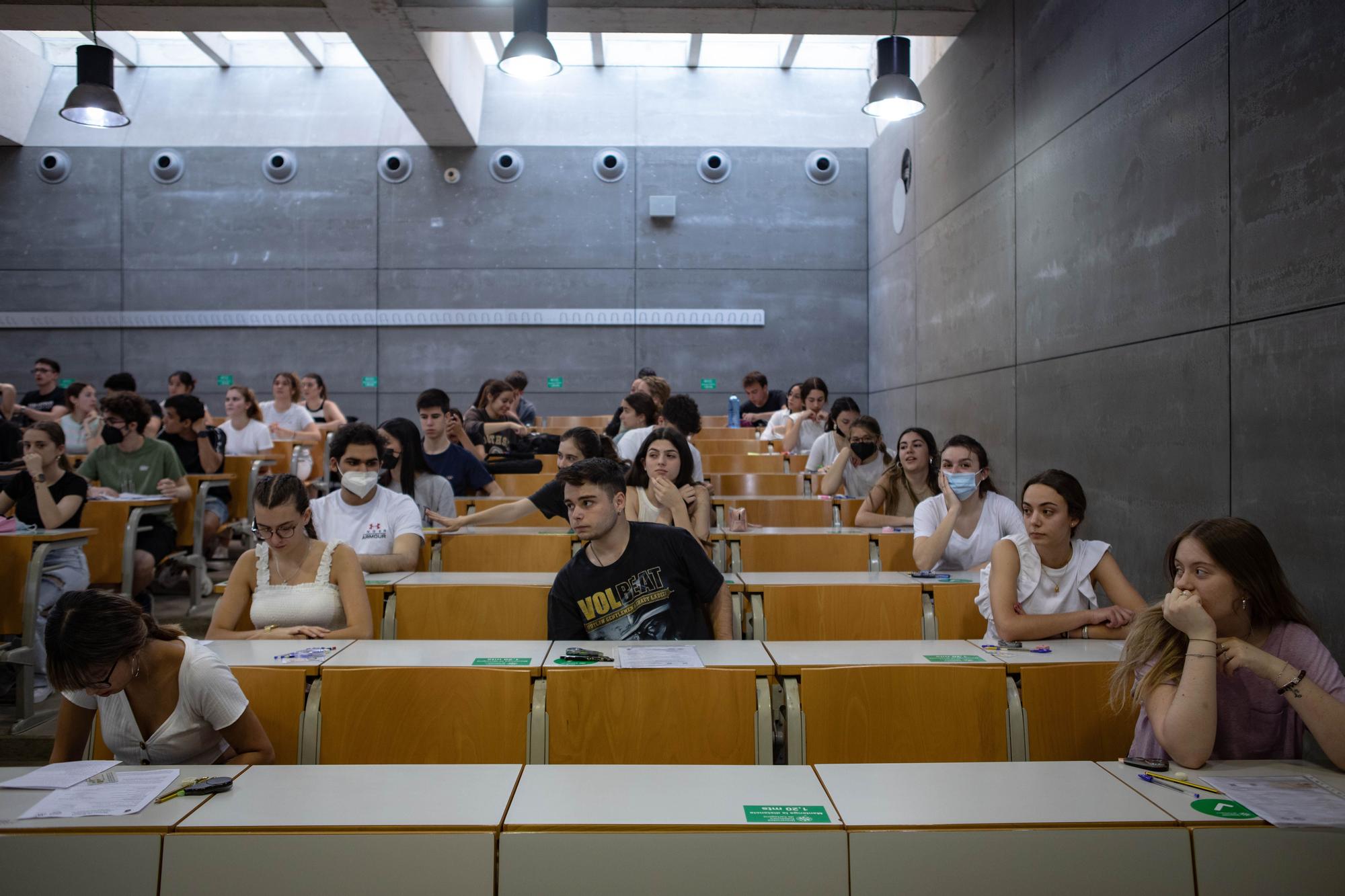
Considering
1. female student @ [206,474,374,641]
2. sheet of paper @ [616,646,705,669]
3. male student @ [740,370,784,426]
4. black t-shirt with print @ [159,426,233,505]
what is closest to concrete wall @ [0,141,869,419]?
male student @ [740,370,784,426]

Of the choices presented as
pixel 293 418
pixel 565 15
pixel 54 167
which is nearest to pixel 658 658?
pixel 565 15

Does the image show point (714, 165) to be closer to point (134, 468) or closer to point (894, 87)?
point (894, 87)

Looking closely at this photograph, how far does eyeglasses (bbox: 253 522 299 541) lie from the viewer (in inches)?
111

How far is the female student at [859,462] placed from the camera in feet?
18.5

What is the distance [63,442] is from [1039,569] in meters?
4.31

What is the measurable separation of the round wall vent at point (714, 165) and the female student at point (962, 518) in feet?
23.7

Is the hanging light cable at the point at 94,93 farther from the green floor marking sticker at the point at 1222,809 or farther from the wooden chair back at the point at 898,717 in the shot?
the green floor marking sticker at the point at 1222,809

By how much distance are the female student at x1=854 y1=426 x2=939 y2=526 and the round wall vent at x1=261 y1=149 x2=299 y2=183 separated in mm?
8151

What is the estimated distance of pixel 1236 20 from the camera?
11.4 ft

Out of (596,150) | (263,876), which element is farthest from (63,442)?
(596,150)

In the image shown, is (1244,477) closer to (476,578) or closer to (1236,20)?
(1236,20)

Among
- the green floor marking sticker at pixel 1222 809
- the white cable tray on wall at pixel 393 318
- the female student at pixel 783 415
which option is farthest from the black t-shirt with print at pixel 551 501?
the white cable tray on wall at pixel 393 318

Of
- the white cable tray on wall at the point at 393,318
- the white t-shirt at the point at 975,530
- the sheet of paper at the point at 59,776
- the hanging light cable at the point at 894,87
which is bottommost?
the sheet of paper at the point at 59,776

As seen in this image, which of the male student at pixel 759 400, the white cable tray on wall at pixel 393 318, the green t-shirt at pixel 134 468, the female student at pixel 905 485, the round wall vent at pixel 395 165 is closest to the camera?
the female student at pixel 905 485
